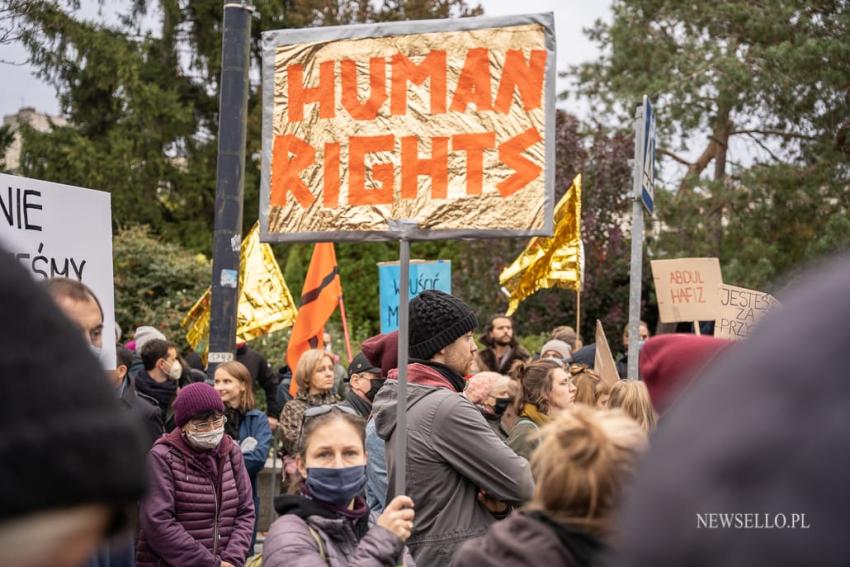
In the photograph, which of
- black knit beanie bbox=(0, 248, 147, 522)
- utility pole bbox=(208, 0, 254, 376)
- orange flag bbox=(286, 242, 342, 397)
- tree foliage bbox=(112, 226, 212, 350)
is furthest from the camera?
tree foliage bbox=(112, 226, 212, 350)

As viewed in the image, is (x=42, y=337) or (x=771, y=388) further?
(x=42, y=337)

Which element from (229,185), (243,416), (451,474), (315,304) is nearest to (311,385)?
(243,416)

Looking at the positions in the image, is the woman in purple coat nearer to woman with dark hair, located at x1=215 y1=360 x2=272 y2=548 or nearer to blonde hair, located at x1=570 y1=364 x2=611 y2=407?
A: woman with dark hair, located at x1=215 y1=360 x2=272 y2=548

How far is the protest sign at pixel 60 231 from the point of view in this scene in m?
4.82

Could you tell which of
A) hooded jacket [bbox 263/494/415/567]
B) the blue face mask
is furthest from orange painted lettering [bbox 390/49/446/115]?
hooded jacket [bbox 263/494/415/567]

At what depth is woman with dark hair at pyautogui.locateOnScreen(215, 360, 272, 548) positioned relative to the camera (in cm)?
739

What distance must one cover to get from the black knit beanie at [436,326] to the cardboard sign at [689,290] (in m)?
5.15

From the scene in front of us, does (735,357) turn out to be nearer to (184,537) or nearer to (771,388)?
(771,388)

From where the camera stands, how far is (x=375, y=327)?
2741 cm

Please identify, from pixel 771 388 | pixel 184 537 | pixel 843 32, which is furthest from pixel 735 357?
pixel 843 32

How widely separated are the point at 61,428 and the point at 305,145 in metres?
3.72

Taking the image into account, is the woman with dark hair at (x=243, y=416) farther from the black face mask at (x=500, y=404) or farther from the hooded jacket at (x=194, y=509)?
the black face mask at (x=500, y=404)

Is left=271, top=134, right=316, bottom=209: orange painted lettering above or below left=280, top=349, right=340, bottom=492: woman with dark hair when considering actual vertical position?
above

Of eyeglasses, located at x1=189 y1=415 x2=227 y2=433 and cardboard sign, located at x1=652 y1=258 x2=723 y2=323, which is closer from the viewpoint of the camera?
eyeglasses, located at x1=189 y1=415 x2=227 y2=433
